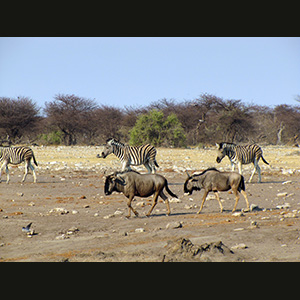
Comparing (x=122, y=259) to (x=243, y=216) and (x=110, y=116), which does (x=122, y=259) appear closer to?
(x=243, y=216)

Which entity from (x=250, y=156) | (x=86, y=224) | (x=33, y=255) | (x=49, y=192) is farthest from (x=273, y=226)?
(x=250, y=156)

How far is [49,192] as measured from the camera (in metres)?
15.2

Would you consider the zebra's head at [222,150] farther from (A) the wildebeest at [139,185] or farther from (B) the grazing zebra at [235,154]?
(A) the wildebeest at [139,185]

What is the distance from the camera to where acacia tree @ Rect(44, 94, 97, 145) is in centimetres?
5114

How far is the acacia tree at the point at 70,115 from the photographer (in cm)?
5114

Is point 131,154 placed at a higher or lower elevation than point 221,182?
higher

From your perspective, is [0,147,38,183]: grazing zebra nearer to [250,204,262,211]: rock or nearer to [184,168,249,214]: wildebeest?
[184,168,249,214]: wildebeest

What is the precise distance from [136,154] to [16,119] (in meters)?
33.0

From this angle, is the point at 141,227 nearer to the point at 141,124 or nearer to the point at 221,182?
the point at 221,182

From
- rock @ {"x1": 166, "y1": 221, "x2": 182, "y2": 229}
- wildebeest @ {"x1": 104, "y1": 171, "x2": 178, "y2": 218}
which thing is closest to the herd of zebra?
wildebeest @ {"x1": 104, "y1": 171, "x2": 178, "y2": 218}

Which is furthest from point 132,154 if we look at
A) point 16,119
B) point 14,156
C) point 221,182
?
point 16,119

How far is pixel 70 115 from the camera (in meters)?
52.1

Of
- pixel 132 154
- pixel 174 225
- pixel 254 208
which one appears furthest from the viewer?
pixel 132 154

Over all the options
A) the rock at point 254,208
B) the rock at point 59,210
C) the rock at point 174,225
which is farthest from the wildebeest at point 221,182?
the rock at point 59,210
